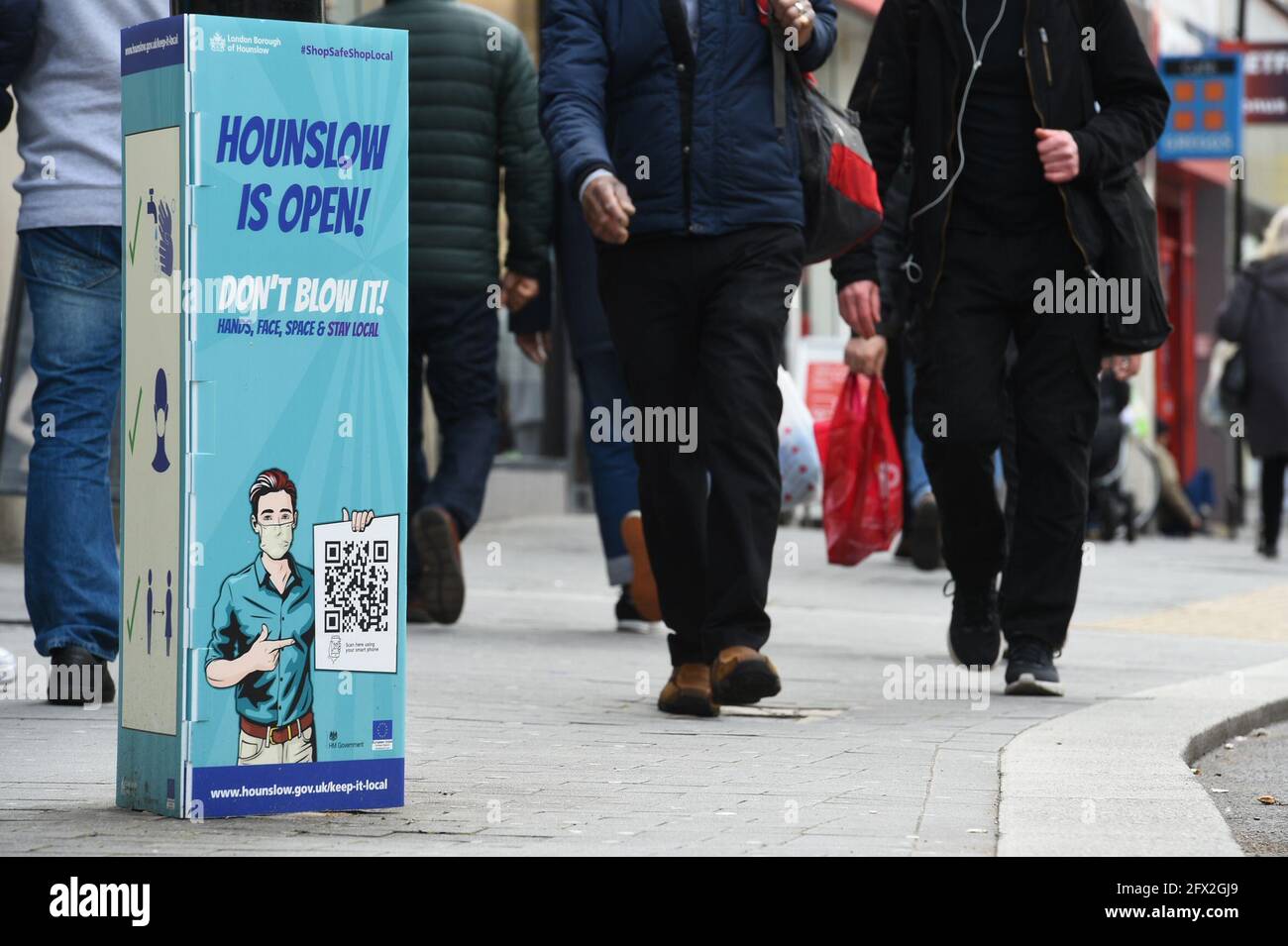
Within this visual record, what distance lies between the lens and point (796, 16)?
5527mm

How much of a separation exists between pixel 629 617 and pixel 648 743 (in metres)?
2.90

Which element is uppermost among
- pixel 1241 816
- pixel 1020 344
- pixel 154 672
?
pixel 1020 344

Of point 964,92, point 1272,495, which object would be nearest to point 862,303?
point 964,92

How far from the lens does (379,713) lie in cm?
395

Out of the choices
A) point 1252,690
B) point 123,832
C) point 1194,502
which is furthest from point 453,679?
point 1194,502

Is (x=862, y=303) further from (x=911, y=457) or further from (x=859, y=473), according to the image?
(x=911, y=457)

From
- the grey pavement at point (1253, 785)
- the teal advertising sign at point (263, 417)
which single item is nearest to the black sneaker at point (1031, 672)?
the grey pavement at point (1253, 785)

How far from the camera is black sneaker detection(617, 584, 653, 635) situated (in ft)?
25.9

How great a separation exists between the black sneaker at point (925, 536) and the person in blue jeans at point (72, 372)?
5.38m

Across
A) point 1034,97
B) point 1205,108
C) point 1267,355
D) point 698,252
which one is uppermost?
point 1205,108

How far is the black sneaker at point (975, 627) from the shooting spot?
6570 millimetres
